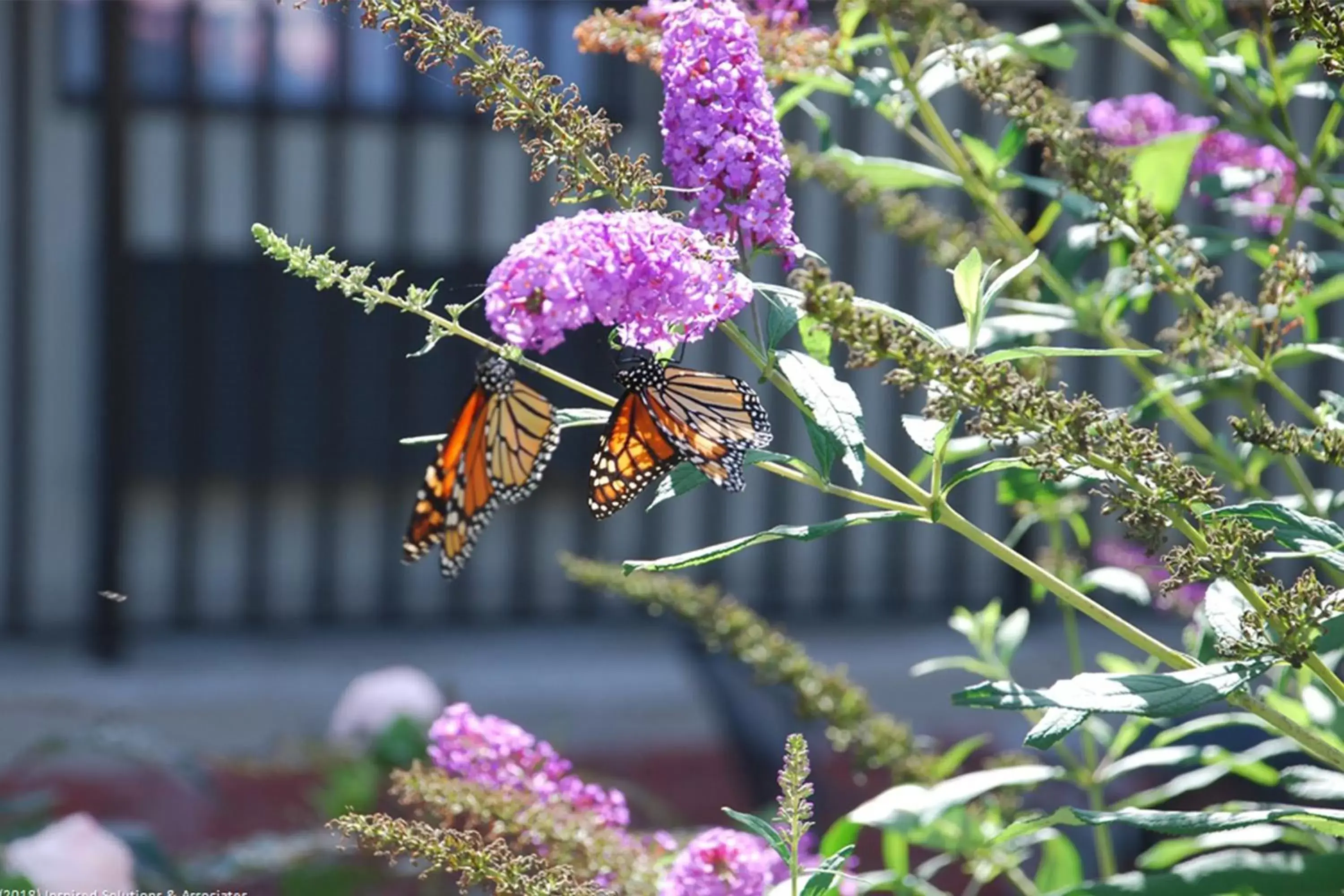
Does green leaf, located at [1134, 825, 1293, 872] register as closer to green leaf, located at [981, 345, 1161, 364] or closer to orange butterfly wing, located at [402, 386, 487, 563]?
green leaf, located at [981, 345, 1161, 364]

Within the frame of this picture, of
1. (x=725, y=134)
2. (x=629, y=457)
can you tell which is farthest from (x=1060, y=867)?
(x=725, y=134)

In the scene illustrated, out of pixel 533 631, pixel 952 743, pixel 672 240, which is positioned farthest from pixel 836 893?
pixel 533 631

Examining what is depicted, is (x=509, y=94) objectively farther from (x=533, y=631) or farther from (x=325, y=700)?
(x=533, y=631)

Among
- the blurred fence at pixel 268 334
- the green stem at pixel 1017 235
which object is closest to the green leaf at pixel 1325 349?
the green stem at pixel 1017 235

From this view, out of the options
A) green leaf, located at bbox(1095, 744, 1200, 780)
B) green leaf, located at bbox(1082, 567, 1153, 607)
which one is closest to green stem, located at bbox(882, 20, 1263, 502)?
green leaf, located at bbox(1082, 567, 1153, 607)

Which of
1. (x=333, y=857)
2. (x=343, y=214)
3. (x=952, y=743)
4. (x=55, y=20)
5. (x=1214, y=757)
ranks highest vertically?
(x=55, y=20)

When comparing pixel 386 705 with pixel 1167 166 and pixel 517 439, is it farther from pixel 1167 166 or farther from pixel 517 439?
pixel 1167 166
